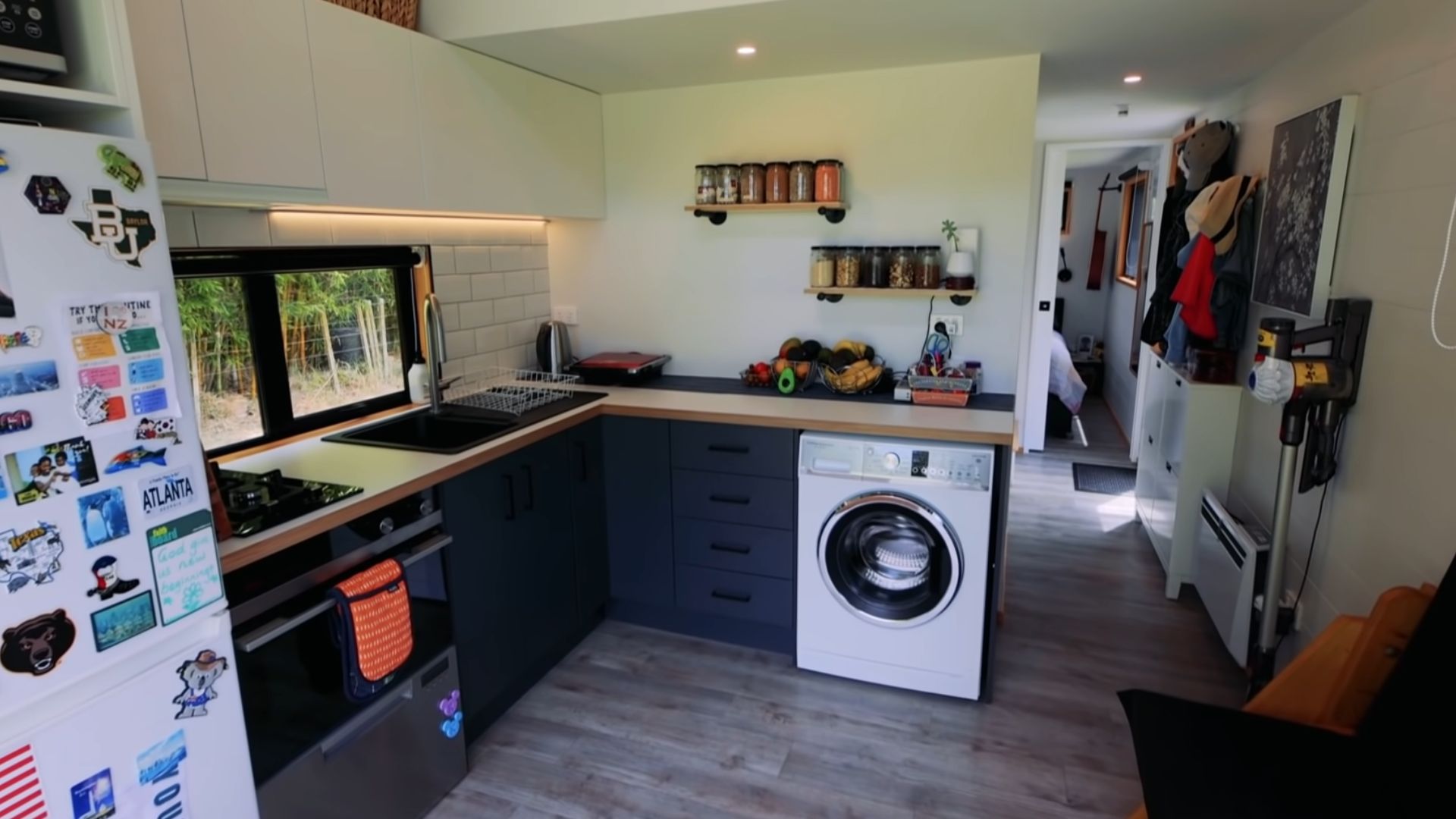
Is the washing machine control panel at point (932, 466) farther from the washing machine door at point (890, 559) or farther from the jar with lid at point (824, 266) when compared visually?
the jar with lid at point (824, 266)

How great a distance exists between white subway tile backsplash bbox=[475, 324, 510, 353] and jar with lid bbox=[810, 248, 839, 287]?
131cm

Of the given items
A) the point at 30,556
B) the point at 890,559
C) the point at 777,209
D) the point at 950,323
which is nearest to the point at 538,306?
the point at 777,209

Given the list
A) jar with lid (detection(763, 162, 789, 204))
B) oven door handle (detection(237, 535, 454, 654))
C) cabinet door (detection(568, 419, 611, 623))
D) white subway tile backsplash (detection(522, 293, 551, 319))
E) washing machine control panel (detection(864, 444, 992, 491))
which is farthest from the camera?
white subway tile backsplash (detection(522, 293, 551, 319))

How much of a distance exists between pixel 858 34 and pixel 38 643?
2.46 meters

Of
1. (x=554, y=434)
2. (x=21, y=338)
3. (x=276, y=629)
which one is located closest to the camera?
(x=21, y=338)

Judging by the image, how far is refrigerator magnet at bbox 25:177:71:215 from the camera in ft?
3.66

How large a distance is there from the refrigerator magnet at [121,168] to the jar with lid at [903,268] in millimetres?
2282

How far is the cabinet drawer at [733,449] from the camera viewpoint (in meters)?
2.64

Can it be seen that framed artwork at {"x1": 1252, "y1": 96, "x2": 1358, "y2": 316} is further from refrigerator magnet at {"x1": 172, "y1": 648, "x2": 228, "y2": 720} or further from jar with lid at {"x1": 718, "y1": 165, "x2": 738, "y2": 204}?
refrigerator magnet at {"x1": 172, "y1": 648, "x2": 228, "y2": 720}

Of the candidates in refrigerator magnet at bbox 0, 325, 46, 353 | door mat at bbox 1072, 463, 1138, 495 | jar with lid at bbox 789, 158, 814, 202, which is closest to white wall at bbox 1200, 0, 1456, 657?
jar with lid at bbox 789, 158, 814, 202

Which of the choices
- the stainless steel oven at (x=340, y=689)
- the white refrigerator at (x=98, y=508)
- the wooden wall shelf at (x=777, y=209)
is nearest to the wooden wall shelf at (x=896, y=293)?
the wooden wall shelf at (x=777, y=209)

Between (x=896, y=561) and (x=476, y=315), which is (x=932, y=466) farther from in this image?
(x=476, y=315)

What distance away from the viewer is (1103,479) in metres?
4.85

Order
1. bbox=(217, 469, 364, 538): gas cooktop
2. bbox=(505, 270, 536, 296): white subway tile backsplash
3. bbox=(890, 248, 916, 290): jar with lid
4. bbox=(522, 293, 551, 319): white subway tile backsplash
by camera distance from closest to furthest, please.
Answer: bbox=(217, 469, 364, 538): gas cooktop
bbox=(890, 248, 916, 290): jar with lid
bbox=(505, 270, 536, 296): white subway tile backsplash
bbox=(522, 293, 551, 319): white subway tile backsplash
